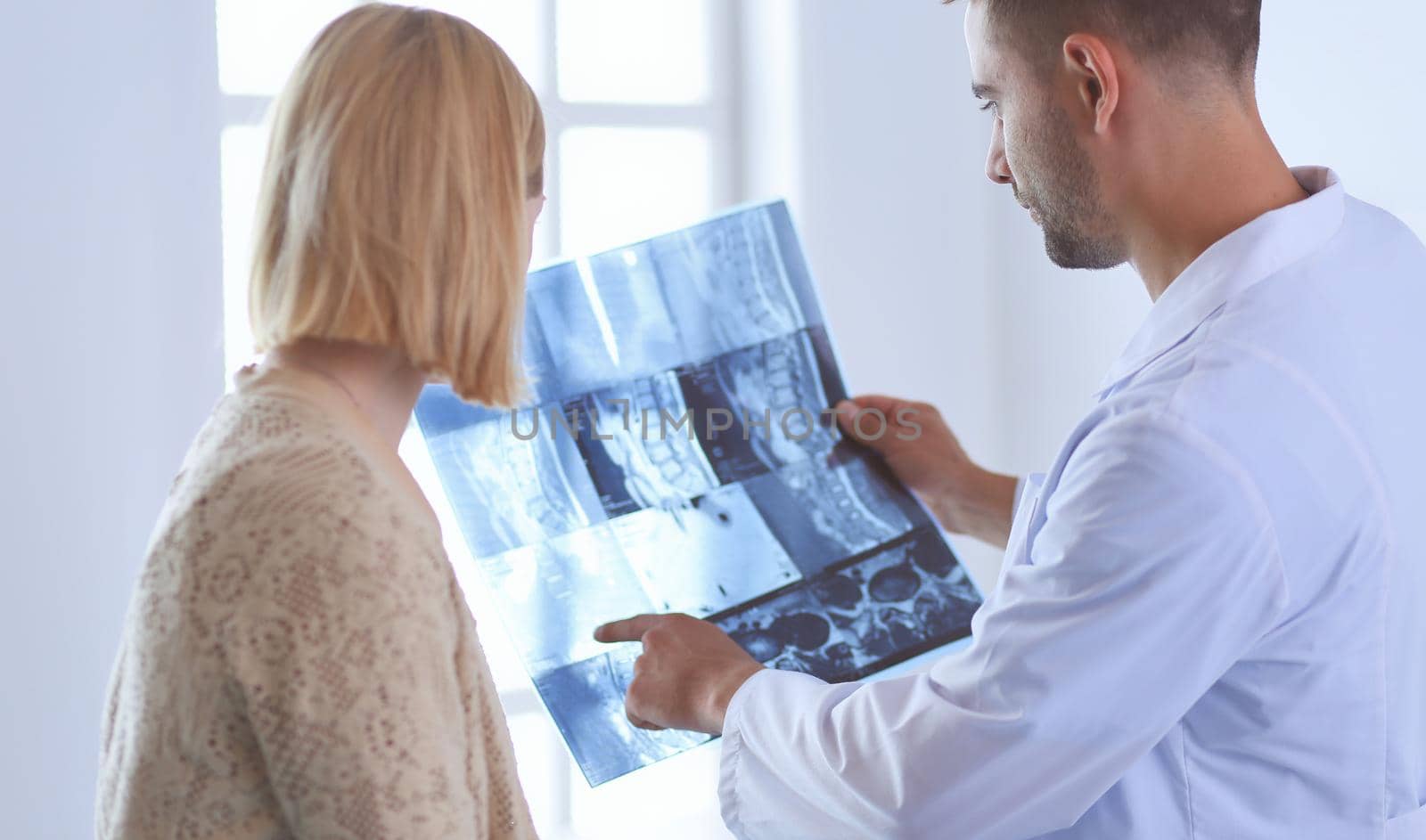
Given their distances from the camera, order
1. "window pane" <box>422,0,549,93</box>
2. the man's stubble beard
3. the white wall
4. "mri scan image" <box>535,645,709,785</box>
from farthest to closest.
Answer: "window pane" <box>422,0,549,93</box>
the white wall
"mri scan image" <box>535,645,709,785</box>
the man's stubble beard

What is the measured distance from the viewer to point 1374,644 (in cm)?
86

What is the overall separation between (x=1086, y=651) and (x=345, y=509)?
1.50ft

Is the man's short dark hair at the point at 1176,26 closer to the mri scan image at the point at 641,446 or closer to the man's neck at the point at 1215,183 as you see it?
the man's neck at the point at 1215,183

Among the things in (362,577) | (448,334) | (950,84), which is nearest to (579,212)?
(950,84)

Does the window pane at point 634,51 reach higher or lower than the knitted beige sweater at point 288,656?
higher

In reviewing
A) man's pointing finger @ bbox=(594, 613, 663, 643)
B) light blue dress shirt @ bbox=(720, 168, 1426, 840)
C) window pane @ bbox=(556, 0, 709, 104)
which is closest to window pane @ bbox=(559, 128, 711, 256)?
window pane @ bbox=(556, 0, 709, 104)

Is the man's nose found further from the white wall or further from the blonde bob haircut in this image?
the white wall

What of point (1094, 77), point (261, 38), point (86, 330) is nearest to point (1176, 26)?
point (1094, 77)

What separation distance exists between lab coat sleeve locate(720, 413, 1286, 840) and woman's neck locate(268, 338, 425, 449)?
0.39 m

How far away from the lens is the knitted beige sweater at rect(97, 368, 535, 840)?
65cm

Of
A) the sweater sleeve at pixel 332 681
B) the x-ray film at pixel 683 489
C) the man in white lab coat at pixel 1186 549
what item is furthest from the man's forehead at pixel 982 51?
the sweater sleeve at pixel 332 681

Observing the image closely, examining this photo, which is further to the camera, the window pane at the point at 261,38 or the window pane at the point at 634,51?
the window pane at the point at 634,51

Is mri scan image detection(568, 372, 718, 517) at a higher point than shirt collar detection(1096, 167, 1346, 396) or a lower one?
lower

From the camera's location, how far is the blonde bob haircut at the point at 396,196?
2.36 feet
